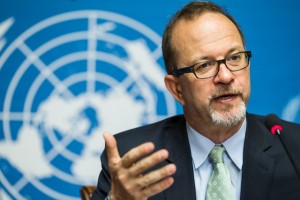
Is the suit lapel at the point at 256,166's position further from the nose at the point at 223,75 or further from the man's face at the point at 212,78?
the nose at the point at 223,75

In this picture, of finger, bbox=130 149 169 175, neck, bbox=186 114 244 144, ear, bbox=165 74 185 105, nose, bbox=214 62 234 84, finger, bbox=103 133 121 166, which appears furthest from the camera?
ear, bbox=165 74 185 105

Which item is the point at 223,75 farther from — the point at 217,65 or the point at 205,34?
the point at 205,34

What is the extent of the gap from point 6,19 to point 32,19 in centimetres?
18

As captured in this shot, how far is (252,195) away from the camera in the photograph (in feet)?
5.91

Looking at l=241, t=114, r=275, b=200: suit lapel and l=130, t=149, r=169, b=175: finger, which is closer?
l=130, t=149, r=169, b=175: finger

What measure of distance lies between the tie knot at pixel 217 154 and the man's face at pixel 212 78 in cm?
15

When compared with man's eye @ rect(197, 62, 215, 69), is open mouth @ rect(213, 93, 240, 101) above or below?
below

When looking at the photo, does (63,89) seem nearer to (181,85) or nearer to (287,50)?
(181,85)

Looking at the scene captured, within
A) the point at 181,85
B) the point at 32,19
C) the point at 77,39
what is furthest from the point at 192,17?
the point at 32,19

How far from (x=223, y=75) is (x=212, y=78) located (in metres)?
0.06

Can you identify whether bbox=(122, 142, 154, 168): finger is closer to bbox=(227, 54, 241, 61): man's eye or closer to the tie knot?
the tie knot

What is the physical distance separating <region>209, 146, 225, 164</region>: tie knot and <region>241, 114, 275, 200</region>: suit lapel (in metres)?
0.12

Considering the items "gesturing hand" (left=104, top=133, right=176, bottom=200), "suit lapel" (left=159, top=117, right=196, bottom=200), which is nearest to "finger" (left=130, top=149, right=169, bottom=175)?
"gesturing hand" (left=104, top=133, right=176, bottom=200)

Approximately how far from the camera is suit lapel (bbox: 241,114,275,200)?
5.94 ft
